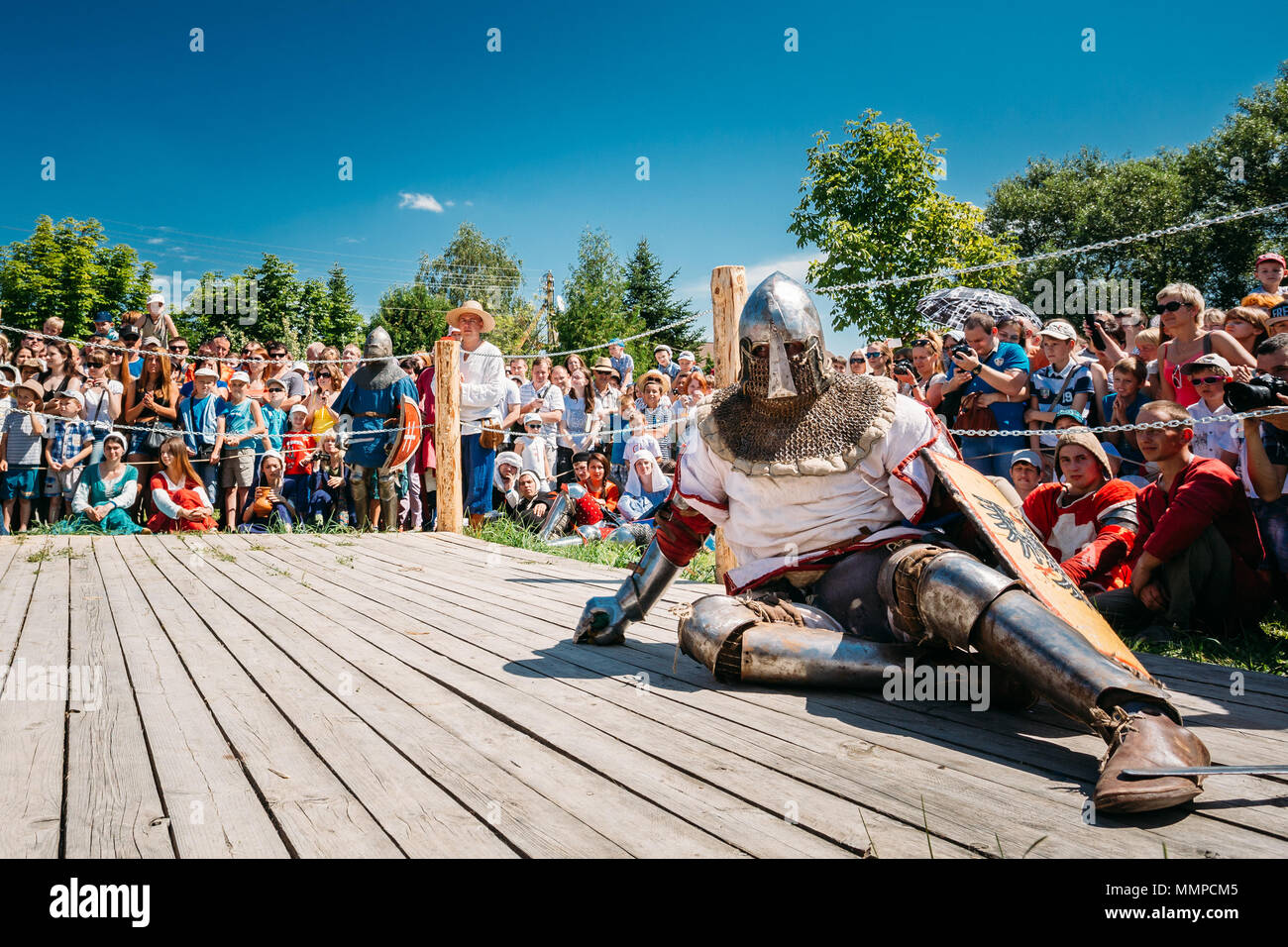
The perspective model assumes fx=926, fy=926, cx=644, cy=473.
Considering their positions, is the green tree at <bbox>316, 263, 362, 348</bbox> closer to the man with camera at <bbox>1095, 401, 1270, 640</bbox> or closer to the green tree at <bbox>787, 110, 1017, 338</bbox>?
the green tree at <bbox>787, 110, 1017, 338</bbox>

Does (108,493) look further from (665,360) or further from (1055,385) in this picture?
(1055,385)

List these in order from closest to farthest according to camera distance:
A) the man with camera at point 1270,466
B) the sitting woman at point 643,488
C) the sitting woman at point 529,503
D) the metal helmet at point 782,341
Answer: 1. the metal helmet at point 782,341
2. the man with camera at point 1270,466
3. the sitting woman at point 529,503
4. the sitting woman at point 643,488

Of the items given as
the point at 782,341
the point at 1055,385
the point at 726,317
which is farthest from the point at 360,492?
the point at 782,341

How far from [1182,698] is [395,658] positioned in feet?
7.89

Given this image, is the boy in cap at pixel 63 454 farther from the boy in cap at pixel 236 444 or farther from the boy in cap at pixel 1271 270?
the boy in cap at pixel 1271 270

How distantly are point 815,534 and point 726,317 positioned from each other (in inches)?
93.2

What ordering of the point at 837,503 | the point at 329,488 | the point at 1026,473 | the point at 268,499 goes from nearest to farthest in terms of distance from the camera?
the point at 837,503 → the point at 1026,473 → the point at 268,499 → the point at 329,488

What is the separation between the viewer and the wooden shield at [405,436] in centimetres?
774

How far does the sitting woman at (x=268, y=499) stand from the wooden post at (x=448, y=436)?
2002 mm

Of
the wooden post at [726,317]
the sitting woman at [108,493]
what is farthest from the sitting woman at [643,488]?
the sitting woman at [108,493]

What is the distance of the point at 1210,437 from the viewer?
14.8 ft

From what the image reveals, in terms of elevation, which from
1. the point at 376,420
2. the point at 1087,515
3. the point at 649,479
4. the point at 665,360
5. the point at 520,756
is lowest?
the point at 520,756

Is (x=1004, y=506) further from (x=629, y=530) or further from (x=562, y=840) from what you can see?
(x=629, y=530)
